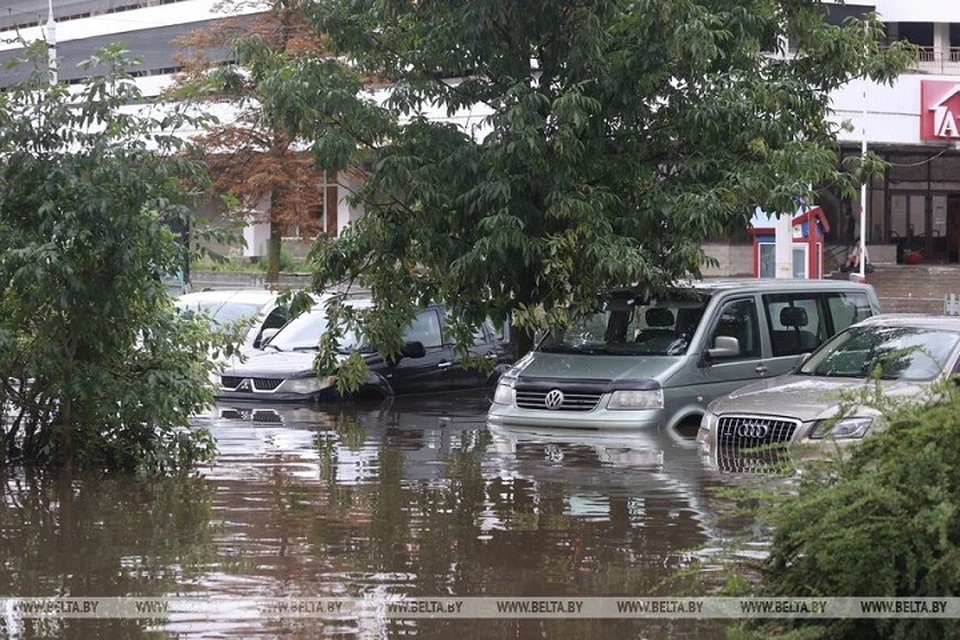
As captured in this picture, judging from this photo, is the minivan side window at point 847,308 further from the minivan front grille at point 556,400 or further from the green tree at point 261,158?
the green tree at point 261,158

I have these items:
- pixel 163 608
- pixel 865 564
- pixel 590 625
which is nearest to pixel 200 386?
pixel 163 608

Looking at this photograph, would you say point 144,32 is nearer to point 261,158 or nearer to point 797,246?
point 261,158

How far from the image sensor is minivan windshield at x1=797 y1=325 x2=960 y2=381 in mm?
12688

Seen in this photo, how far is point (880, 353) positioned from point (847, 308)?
3.52 m

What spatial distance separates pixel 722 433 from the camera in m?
12.3

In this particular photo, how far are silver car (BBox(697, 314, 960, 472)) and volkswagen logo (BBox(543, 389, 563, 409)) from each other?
200 cm

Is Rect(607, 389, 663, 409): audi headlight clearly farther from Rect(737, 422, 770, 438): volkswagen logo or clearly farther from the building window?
the building window

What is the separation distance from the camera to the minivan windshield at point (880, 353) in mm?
12688

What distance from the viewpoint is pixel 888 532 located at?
560 centimetres

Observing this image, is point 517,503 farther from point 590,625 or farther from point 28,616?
point 28,616

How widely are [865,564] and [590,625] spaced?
2228mm

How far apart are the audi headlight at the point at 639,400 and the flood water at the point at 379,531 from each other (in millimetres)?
282

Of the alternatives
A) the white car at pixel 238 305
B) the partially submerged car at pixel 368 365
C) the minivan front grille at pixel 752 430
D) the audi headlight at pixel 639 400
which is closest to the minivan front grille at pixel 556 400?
the audi headlight at pixel 639 400

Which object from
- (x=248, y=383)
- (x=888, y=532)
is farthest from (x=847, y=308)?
(x=888, y=532)
